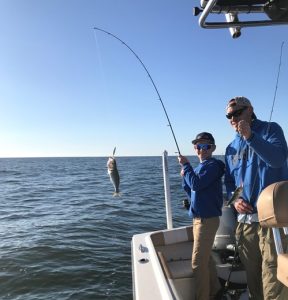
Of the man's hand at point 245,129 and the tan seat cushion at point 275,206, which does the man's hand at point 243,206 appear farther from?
the tan seat cushion at point 275,206

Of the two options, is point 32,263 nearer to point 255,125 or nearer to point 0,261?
point 0,261

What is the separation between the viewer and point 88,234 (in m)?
11.4

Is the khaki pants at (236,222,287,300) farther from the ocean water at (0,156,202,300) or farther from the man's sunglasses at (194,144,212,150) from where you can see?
the ocean water at (0,156,202,300)

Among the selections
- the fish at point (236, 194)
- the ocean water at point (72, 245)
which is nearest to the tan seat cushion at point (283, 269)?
the fish at point (236, 194)

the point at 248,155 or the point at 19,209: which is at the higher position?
the point at 248,155

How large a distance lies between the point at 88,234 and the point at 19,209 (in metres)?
6.08

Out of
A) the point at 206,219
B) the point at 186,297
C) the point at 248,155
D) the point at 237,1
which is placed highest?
the point at 237,1

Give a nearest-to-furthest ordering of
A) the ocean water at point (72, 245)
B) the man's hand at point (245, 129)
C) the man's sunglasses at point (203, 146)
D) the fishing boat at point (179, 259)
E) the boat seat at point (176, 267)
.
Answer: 1. the man's hand at point (245, 129)
2. the fishing boat at point (179, 259)
3. the man's sunglasses at point (203, 146)
4. the boat seat at point (176, 267)
5. the ocean water at point (72, 245)

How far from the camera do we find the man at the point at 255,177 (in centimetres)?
302

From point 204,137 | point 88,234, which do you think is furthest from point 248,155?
point 88,234

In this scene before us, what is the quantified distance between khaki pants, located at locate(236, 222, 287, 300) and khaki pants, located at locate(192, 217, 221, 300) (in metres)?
0.56

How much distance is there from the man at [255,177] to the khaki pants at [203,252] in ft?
1.85

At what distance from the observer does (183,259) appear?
5.05m

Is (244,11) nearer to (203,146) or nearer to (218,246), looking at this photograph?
(203,146)
